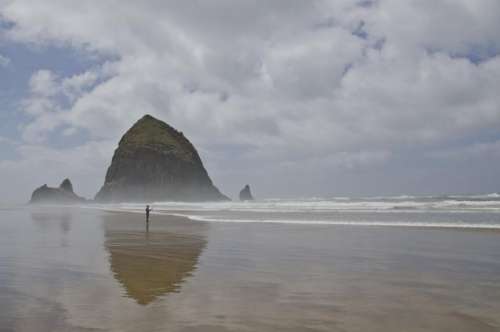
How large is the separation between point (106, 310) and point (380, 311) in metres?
4.79

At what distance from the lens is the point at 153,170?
113750 mm

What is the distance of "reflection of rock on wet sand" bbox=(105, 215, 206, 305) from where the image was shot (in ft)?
28.0

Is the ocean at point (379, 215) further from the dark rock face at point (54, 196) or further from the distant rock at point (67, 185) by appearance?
the distant rock at point (67, 185)

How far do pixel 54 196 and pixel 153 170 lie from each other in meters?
44.9

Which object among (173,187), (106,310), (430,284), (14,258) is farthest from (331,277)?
(173,187)

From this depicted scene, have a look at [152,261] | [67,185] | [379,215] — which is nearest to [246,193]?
[67,185]

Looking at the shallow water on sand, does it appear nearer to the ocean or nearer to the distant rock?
the ocean

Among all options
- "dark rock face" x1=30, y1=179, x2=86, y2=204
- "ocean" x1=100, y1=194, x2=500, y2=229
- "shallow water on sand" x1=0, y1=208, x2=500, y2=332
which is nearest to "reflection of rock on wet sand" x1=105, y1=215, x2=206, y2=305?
"shallow water on sand" x1=0, y1=208, x2=500, y2=332

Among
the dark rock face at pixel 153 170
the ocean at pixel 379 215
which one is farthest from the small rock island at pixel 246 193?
the ocean at pixel 379 215

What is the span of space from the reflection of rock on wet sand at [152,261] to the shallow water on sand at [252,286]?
0.11ft

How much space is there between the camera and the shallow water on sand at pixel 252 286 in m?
6.21

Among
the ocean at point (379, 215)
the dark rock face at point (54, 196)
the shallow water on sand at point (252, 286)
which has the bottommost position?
the shallow water on sand at point (252, 286)

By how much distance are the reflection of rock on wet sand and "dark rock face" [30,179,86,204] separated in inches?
4923

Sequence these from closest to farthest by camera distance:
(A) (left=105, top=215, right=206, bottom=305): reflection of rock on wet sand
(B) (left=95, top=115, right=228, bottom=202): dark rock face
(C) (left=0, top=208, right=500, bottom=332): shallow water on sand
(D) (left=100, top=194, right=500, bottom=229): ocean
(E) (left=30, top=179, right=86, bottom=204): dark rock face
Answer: (C) (left=0, top=208, right=500, bottom=332): shallow water on sand
(A) (left=105, top=215, right=206, bottom=305): reflection of rock on wet sand
(D) (left=100, top=194, right=500, bottom=229): ocean
(B) (left=95, top=115, right=228, bottom=202): dark rock face
(E) (left=30, top=179, right=86, bottom=204): dark rock face
